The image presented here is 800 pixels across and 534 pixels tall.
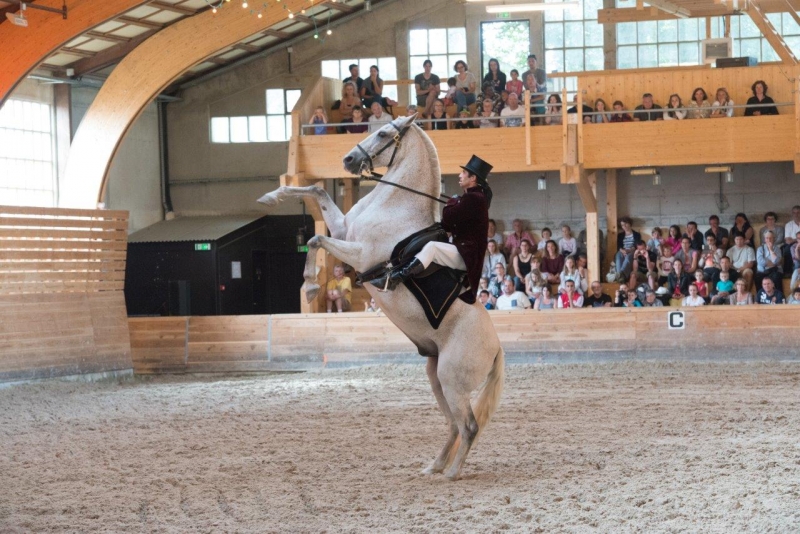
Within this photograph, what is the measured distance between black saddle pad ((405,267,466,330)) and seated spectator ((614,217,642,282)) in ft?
32.3

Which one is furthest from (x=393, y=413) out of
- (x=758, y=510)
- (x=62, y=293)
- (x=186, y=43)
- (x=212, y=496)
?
(x=186, y=43)

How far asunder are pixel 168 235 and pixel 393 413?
11.7 metres

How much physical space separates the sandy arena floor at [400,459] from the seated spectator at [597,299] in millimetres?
2967

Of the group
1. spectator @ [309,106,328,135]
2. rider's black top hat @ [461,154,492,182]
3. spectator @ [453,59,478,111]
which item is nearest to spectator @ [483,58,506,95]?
spectator @ [453,59,478,111]

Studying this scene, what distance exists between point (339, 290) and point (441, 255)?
9.53m

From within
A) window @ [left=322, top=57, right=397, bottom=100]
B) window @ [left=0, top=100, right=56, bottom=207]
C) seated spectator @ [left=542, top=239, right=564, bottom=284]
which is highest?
window @ [left=322, top=57, right=397, bottom=100]

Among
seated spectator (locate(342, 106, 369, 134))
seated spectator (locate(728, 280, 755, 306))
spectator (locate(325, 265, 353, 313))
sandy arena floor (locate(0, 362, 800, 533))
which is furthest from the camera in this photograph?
seated spectator (locate(342, 106, 369, 134))

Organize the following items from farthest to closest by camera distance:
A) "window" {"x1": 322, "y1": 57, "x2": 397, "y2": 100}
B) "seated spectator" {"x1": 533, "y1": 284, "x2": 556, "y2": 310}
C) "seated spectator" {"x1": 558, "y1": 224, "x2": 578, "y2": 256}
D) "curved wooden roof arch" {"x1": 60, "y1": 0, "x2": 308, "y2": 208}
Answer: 1. "window" {"x1": 322, "y1": 57, "x2": 397, "y2": 100}
2. "seated spectator" {"x1": 558, "y1": 224, "x2": 578, "y2": 256}
3. "seated spectator" {"x1": 533, "y1": 284, "x2": 556, "y2": 310}
4. "curved wooden roof arch" {"x1": 60, "y1": 0, "x2": 308, "y2": 208}

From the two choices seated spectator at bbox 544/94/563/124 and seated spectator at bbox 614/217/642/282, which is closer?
seated spectator at bbox 614/217/642/282

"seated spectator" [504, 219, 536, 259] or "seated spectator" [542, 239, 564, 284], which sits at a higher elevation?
"seated spectator" [504, 219, 536, 259]

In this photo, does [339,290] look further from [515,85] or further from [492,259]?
[515,85]

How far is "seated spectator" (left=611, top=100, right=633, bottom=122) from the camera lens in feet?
51.7

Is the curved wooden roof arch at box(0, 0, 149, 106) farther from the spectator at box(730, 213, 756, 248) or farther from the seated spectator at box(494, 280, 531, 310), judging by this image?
the spectator at box(730, 213, 756, 248)

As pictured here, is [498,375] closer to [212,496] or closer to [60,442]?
[212,496]
